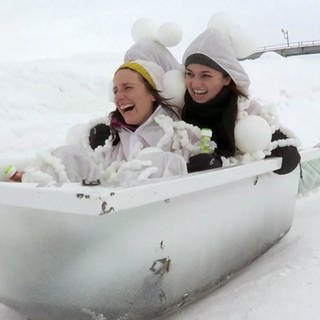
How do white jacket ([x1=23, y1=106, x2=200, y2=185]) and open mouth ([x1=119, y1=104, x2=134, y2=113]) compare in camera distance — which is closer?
white jacket ([x1=23, y1=106, x2=200, y2=185])

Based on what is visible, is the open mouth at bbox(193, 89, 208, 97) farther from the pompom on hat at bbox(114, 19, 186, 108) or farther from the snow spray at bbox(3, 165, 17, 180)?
the snow spray at bbox(3, 165, 17, 180)

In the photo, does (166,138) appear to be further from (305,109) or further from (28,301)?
(305,109)

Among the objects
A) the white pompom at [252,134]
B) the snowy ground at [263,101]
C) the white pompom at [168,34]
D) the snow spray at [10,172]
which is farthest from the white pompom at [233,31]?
the snow spray at [10,172]

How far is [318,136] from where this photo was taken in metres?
5.12

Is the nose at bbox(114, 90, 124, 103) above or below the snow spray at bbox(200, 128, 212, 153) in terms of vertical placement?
above

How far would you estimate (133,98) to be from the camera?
175cm

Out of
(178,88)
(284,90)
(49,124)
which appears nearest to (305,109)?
(284,90)

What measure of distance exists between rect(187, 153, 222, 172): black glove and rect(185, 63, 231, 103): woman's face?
301mm

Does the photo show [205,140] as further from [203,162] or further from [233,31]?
[233,31]

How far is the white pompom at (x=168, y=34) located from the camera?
199 centimetres

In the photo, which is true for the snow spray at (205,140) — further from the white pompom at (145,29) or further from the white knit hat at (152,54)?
the white pompom at (145,29)

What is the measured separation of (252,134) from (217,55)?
11.4 inches

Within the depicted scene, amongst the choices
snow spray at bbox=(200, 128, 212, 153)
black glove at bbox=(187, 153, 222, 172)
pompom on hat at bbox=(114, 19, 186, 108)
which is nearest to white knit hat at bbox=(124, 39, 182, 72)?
pompom on hat at bbox=(114, 19, 186, 108)

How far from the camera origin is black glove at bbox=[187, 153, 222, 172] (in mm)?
1495
